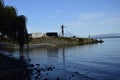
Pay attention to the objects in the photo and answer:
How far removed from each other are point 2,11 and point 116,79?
25249 mm

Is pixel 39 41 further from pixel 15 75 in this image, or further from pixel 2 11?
pixel 15 75

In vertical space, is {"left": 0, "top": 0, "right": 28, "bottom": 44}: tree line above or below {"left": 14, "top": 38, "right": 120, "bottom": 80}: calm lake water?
above

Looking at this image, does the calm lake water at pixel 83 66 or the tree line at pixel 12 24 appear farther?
the tree line at pixel 12 24

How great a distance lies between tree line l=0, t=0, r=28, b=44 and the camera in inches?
2002

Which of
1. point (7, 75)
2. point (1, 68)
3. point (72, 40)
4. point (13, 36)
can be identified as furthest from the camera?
point (72, 40)

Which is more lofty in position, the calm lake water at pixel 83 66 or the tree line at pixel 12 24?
the tree line at pixel 12 24

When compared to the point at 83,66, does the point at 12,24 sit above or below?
above

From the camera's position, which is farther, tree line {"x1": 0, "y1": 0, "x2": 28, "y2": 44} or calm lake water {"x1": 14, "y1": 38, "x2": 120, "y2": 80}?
tree line {"x1": 0, "y1": 0, "x2": 28, "y2": 44}

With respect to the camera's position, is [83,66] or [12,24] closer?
[83,66]

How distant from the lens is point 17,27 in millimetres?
59469

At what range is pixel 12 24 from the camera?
56.7 metres

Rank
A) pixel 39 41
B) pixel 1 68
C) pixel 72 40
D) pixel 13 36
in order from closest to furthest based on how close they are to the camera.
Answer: pixel 1 68 < pixel 13 36 < pixel 39 41 < pixel 72 40

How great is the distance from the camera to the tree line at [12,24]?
167ft

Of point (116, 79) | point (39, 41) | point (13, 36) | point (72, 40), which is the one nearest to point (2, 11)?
point (13, 36)
